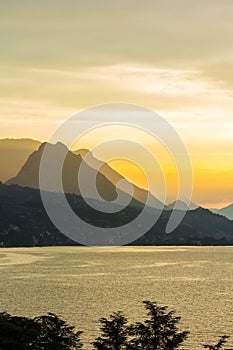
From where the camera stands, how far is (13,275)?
183 m

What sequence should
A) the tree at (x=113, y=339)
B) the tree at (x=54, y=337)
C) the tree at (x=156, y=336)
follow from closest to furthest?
the tree at (x=156, y=336) → the tree at (x=54, y=337) → the tree at (x=113, y=339)

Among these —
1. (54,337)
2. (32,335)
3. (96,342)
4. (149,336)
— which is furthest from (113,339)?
(32,335)

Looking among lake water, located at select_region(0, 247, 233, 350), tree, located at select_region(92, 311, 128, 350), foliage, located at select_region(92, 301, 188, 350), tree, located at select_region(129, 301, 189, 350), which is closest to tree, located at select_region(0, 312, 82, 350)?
tree, located at select_region(92, 311, 128, 350)

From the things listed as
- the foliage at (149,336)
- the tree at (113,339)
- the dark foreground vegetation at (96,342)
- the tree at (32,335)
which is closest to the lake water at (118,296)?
the tree at (32,335)

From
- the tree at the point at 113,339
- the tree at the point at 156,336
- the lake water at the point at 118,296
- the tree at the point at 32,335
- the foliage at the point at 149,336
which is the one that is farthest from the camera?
the lake water at the point at 118,296

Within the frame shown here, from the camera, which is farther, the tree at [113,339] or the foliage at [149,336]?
the tree at [113,339]

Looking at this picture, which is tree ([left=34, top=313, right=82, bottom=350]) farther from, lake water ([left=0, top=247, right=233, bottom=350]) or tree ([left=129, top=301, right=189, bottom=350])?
lake water ([left=0, top=247, right=233, bottom=350])

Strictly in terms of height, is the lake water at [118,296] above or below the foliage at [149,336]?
below

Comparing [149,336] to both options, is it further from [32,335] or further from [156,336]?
[32,335]

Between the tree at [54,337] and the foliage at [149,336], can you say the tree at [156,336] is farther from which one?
the tree at [54,337]

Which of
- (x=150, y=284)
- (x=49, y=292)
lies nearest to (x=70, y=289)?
(x=49, y=292)

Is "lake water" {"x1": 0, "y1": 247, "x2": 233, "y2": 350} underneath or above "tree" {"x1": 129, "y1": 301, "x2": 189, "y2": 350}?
underneath

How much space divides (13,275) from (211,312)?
86.5 m

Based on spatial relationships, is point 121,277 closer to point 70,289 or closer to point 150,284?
point 150,284
